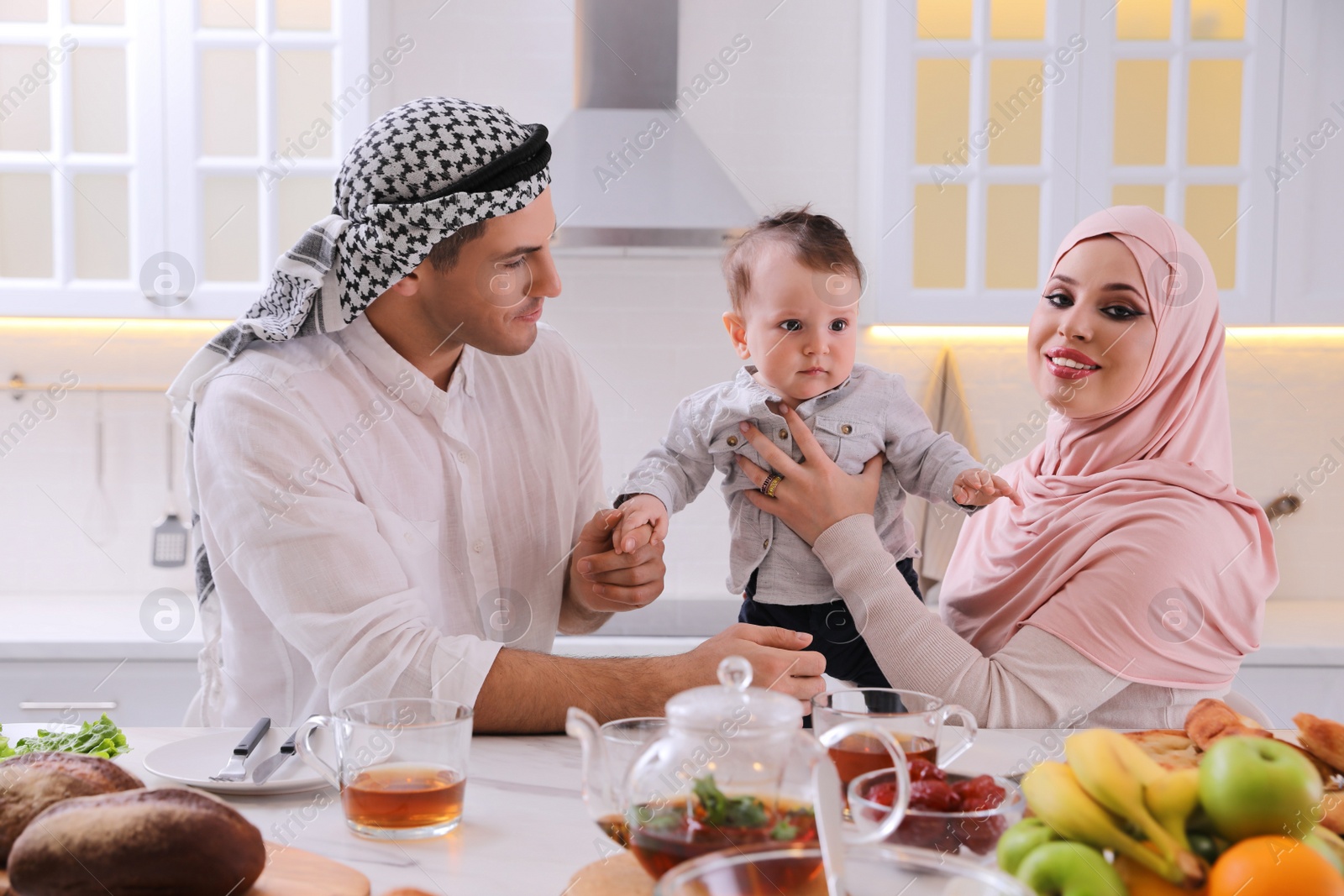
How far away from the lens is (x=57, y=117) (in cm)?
271

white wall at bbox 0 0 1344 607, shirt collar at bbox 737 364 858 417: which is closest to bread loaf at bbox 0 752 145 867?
shirt collar at bbox 737 364 858 417

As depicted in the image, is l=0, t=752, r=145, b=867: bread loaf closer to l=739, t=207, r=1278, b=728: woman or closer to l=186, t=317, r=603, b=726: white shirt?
l=186, t=317, r=603, b=726: white shirt

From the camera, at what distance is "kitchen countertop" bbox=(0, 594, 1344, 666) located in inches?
98.5

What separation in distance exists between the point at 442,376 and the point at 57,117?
174 cm

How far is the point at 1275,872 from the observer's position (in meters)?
0.64

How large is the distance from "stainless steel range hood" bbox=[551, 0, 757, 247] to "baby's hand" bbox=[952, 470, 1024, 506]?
115 centimetres

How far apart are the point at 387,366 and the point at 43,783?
33.2 inches

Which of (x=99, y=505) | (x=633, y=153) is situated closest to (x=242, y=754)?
(x=633, y=153)

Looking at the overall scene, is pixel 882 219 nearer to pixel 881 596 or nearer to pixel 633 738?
pixel 881 596

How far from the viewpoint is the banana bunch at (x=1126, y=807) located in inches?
26.4

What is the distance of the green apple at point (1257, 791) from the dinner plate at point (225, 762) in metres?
0.73

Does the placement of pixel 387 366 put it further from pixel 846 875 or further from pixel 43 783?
pixel 846 875

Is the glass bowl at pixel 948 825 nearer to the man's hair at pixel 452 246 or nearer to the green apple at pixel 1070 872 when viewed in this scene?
the green apple at pixel 1070 872

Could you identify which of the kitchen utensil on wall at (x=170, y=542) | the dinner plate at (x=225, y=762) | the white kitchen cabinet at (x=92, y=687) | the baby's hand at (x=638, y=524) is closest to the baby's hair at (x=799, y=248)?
the baby's hand at (x=638, y=524)
